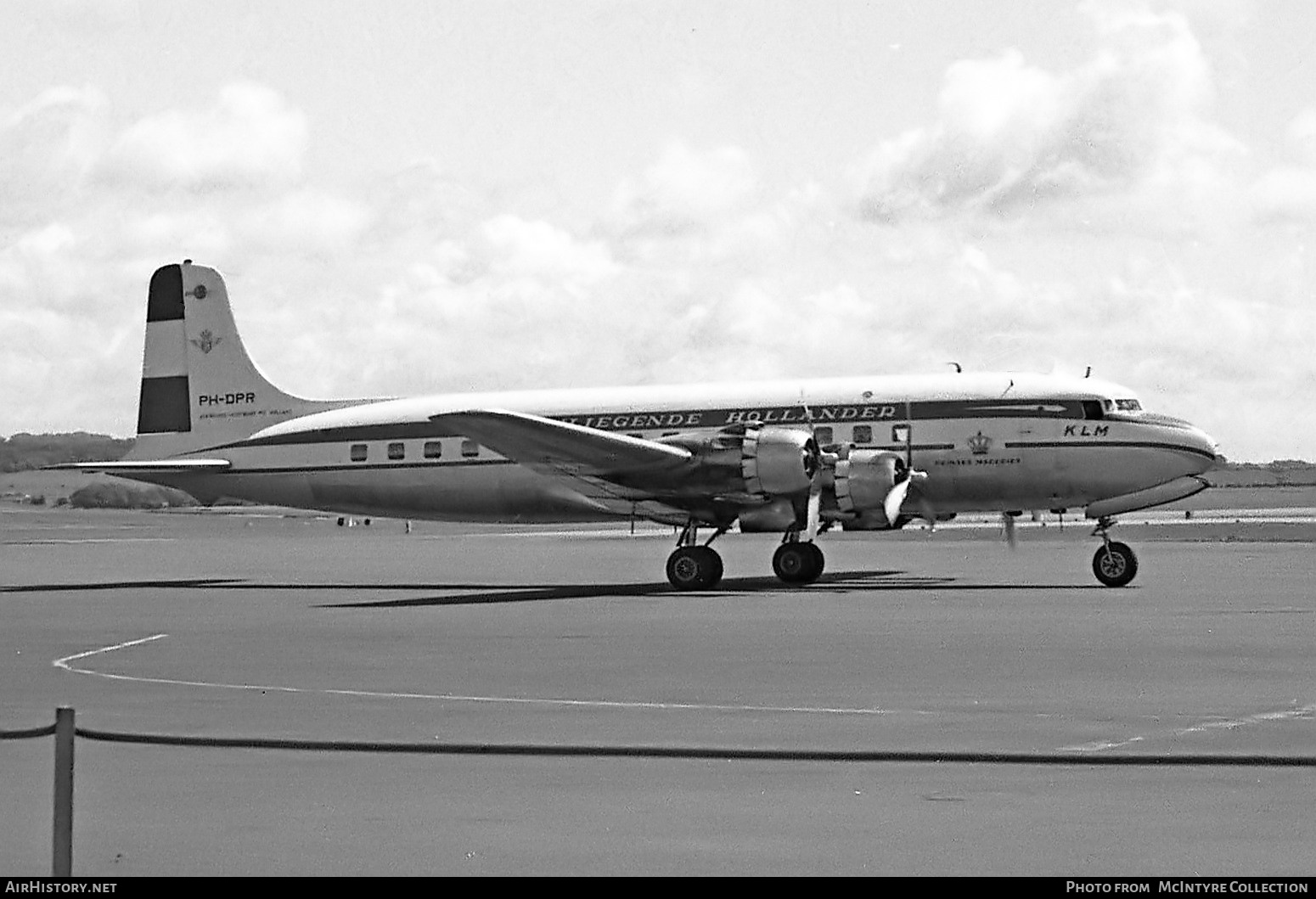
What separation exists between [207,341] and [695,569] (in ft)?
52.7

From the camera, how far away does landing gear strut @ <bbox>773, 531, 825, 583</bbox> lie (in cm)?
3625

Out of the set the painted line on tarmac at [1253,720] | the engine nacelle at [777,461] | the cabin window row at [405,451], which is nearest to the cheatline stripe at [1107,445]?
the engine nacelle at [777,461]

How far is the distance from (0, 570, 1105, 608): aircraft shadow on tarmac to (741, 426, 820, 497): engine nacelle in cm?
199

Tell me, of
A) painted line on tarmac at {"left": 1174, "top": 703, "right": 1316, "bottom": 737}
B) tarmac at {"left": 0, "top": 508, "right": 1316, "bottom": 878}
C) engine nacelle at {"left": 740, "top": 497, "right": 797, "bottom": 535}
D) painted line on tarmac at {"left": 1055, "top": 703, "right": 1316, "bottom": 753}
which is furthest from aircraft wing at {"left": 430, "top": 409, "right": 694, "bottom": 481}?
painted line on tarmac at {"left": 1174, "top": 703, "right": 1316, "bottom": 737}

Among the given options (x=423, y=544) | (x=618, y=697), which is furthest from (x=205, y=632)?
(x=423, y=544)

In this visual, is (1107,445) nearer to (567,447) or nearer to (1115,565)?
(1115,565)

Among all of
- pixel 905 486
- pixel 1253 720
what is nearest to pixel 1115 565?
pixel 905 486

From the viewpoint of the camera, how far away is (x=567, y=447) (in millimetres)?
34688

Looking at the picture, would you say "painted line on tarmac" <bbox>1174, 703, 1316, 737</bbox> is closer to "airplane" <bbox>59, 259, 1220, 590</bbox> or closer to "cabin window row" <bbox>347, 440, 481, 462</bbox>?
"airplane" <bbox>59, 259, 1220, 590</bbox>

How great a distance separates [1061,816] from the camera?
984 cm

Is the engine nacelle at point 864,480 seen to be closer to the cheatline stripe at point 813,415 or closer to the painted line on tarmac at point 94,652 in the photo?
the cheatline stripe at point 813,415

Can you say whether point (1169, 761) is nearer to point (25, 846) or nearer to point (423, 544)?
point (25, 846)

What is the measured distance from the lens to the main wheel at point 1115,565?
116ft
